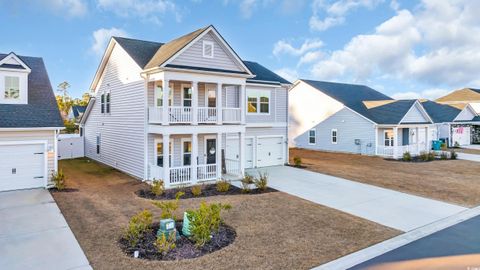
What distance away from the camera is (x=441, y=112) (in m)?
38.0

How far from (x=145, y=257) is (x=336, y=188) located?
10328mm

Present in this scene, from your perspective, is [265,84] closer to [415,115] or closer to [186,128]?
[186,128]

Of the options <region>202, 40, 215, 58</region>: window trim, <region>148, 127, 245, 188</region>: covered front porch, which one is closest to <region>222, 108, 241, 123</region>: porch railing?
<region>148, 127, 245, 188</region>: covered front porch

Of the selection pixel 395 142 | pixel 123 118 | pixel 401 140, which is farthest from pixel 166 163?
pixel 401 140

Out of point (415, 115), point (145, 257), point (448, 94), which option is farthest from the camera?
point (448, 94)

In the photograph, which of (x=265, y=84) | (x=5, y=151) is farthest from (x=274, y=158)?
(x=5, y=151)

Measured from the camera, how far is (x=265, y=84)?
20.7 m

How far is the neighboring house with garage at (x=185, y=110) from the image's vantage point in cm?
1512

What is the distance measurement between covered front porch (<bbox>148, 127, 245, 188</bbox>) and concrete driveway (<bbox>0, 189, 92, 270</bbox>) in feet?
15.9

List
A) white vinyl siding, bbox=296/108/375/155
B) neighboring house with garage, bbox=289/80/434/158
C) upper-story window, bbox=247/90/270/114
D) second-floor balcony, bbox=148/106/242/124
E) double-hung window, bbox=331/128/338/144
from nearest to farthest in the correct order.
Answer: second-floor balcony, bbox=148/106/242/124, upper-story window, bbox=247/90/270/114, neighboring house with garage, bbox=289/80/434/158, white vinyl siding, bbox=296/108/375/155, double-hung window, bbox=331/128/338/144

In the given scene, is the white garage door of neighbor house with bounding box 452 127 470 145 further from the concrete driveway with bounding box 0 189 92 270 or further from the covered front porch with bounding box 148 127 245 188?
the concrete driveway with bounding box 0 189 92 270

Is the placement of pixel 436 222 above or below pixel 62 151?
below

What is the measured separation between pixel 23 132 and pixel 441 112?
139ft

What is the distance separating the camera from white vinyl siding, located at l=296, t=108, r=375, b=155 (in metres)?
28.0
